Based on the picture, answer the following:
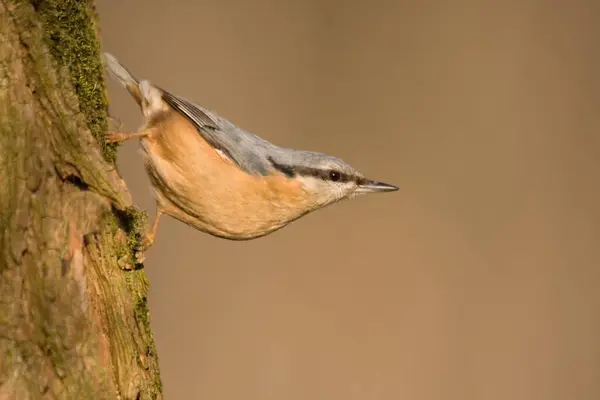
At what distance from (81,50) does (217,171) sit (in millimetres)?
802

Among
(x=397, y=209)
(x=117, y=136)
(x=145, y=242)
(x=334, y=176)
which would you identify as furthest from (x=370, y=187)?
(x=397, y=209)

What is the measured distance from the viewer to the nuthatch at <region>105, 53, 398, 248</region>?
2.33 metres

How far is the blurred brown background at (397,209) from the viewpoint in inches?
142

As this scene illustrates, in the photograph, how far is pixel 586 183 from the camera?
3975 mm

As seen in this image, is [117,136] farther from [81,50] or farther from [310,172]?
[310,172]

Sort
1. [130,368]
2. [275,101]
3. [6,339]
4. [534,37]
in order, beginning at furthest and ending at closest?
[534,37] < [275,101] < [130,368] < [6,339]

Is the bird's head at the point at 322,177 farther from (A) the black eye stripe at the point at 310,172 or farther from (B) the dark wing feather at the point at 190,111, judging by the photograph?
(B) the dark wing feather at the point at 190,111

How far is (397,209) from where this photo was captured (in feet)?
12.7

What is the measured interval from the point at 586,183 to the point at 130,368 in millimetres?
3144

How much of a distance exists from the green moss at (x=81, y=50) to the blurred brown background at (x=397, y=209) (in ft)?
5.84

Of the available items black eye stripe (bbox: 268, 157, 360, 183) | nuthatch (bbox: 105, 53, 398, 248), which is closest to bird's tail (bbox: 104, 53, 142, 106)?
nuthatch (bbox: 105, 53, 398, 248)

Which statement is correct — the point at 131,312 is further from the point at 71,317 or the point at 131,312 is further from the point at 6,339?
the point at 6,339

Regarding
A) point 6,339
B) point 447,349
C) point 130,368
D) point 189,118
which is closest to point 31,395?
point 6,339

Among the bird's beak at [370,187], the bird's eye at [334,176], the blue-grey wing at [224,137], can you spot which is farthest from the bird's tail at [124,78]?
the bird's beak at [370,187]
